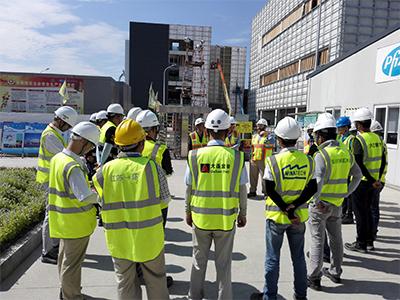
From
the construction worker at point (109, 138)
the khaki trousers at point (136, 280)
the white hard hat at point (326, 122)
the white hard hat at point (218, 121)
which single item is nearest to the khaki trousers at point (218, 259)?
the khaki trousers at point (136, 280)

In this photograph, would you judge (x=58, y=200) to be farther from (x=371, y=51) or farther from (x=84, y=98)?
(x=84, y=98)

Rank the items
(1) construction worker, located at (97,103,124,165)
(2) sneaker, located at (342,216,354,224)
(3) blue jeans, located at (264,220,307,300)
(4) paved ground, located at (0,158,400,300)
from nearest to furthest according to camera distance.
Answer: (3) blue jeans, located at (264,220,307,300), (4) paved ground, located at (0,158,400,300), (1) construction worker, located at (97,103,124,165), (2) sneaker, located at (342,216,354,224)

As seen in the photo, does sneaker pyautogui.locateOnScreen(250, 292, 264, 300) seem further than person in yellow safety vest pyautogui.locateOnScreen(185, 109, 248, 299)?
Yes

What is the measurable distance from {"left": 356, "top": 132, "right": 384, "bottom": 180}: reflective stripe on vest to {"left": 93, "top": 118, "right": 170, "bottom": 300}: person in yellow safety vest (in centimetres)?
365

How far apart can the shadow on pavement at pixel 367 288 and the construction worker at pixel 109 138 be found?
131 inches

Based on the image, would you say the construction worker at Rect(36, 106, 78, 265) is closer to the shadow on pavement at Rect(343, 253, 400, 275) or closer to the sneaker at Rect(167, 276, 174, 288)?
the sneaker at Rect(167, 276, 174, 288)

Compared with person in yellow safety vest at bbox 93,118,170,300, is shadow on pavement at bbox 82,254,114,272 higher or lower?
lower

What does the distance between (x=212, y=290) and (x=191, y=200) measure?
1176 mm

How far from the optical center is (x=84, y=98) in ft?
84.1

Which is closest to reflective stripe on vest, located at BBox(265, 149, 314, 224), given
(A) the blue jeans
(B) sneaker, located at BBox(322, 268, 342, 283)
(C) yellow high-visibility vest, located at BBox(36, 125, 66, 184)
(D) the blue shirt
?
(A) the blue jeans

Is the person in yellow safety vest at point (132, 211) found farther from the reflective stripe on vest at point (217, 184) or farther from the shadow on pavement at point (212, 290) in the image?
the shadow on pavement at point (212, 290)

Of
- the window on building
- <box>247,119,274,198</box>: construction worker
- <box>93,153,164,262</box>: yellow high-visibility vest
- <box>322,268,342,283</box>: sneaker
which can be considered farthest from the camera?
the window on building

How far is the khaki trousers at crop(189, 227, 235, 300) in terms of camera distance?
10.3ft

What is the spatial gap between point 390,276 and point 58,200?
412 cm
